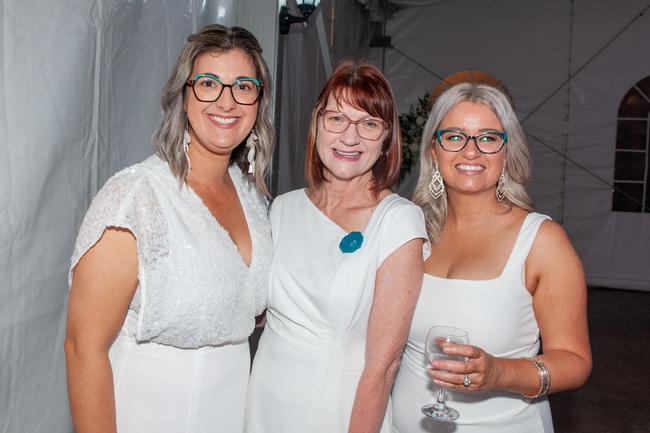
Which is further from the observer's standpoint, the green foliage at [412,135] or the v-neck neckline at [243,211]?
the green foliage at [412,135]

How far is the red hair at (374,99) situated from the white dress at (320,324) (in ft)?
0.43

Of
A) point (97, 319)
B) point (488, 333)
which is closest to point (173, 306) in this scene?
point (97, 319)

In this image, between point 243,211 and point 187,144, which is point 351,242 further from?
point 187,144

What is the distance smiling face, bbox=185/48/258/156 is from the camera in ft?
6.15

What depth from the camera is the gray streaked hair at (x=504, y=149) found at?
2100mm

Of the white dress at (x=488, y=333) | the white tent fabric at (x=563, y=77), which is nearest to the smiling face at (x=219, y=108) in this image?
the white dress at (x=488, y=333)

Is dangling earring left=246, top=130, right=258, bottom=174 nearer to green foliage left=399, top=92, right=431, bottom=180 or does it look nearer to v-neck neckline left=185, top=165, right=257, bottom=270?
v-neck neckline left=185, top=165, right=257, bottom=270

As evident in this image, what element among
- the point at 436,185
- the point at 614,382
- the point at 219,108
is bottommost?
the point at 614,382

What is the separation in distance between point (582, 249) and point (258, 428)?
830 centimetres

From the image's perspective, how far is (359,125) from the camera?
80.7 inches

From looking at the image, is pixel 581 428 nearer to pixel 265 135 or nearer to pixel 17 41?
pixel 265 135

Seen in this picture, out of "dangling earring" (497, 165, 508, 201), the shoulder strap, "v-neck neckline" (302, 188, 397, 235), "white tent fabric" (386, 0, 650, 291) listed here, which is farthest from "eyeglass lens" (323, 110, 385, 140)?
"white tent fabric" (386, 0, 650, 291)

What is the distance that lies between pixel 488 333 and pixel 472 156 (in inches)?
23.3

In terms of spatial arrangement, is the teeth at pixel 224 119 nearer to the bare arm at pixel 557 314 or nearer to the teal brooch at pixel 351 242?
the teal brooch at pixel 351 242
